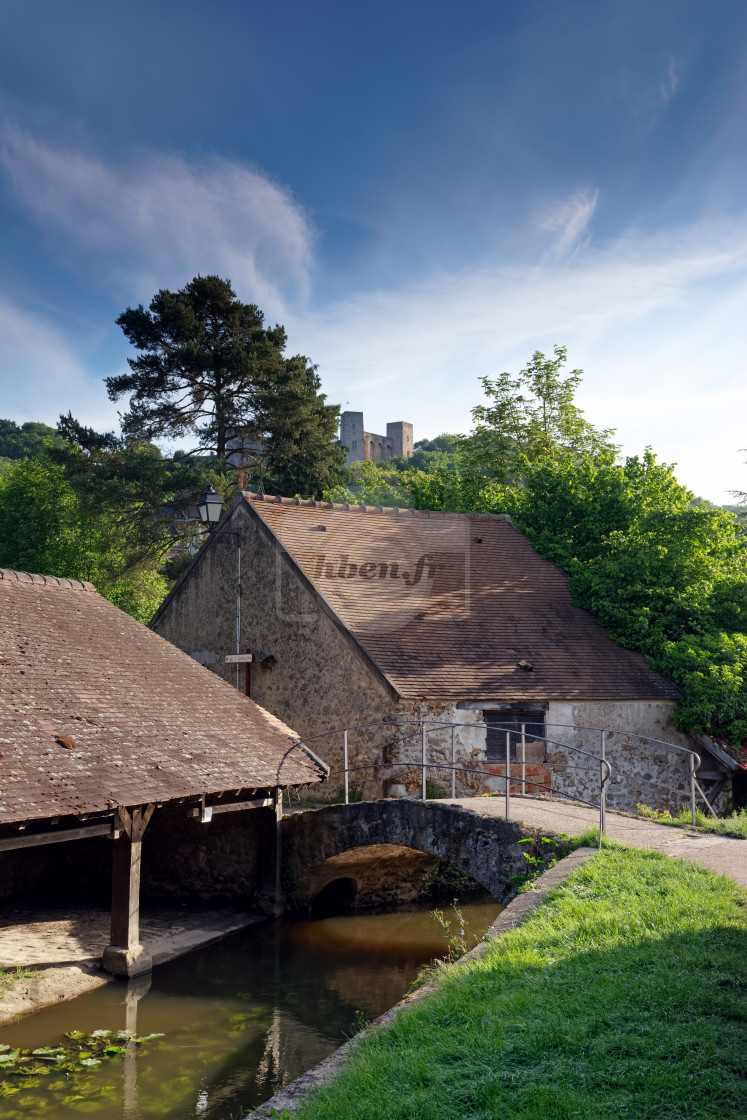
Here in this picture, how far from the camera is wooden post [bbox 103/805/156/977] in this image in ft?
35.4

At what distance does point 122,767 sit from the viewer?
10.4 metres

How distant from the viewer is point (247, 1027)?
387 inches

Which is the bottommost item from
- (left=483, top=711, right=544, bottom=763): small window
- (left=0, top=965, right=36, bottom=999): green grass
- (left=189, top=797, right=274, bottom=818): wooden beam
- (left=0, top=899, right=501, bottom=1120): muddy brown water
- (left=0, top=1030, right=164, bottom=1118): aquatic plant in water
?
(left=0, top=899, right=501, bottom=1120): muddy brown water

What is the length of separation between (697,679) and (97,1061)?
39.5 feet

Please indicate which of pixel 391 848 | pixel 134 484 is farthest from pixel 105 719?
pixel 134 484

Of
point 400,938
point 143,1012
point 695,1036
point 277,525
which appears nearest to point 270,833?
point 400,938

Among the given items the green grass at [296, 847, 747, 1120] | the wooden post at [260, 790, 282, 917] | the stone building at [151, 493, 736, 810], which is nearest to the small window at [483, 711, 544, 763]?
the stone building at [151, 493, 736, 810]

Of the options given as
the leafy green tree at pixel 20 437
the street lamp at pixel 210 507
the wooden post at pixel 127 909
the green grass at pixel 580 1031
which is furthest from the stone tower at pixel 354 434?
the green grass at pixel 580 1031

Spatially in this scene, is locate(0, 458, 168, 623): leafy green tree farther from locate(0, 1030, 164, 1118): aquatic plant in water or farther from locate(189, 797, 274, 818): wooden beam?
locate(0, 1030, 164, 1118): aquatic plant in water

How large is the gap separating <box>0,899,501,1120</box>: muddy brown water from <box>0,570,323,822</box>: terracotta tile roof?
2.50m

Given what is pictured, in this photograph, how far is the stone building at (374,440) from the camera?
7831cm

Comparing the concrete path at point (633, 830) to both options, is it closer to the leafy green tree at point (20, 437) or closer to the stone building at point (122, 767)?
the stone building at point (122, 767)

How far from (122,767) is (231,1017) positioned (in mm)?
3223

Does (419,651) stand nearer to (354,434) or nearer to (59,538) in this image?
(59,538)
